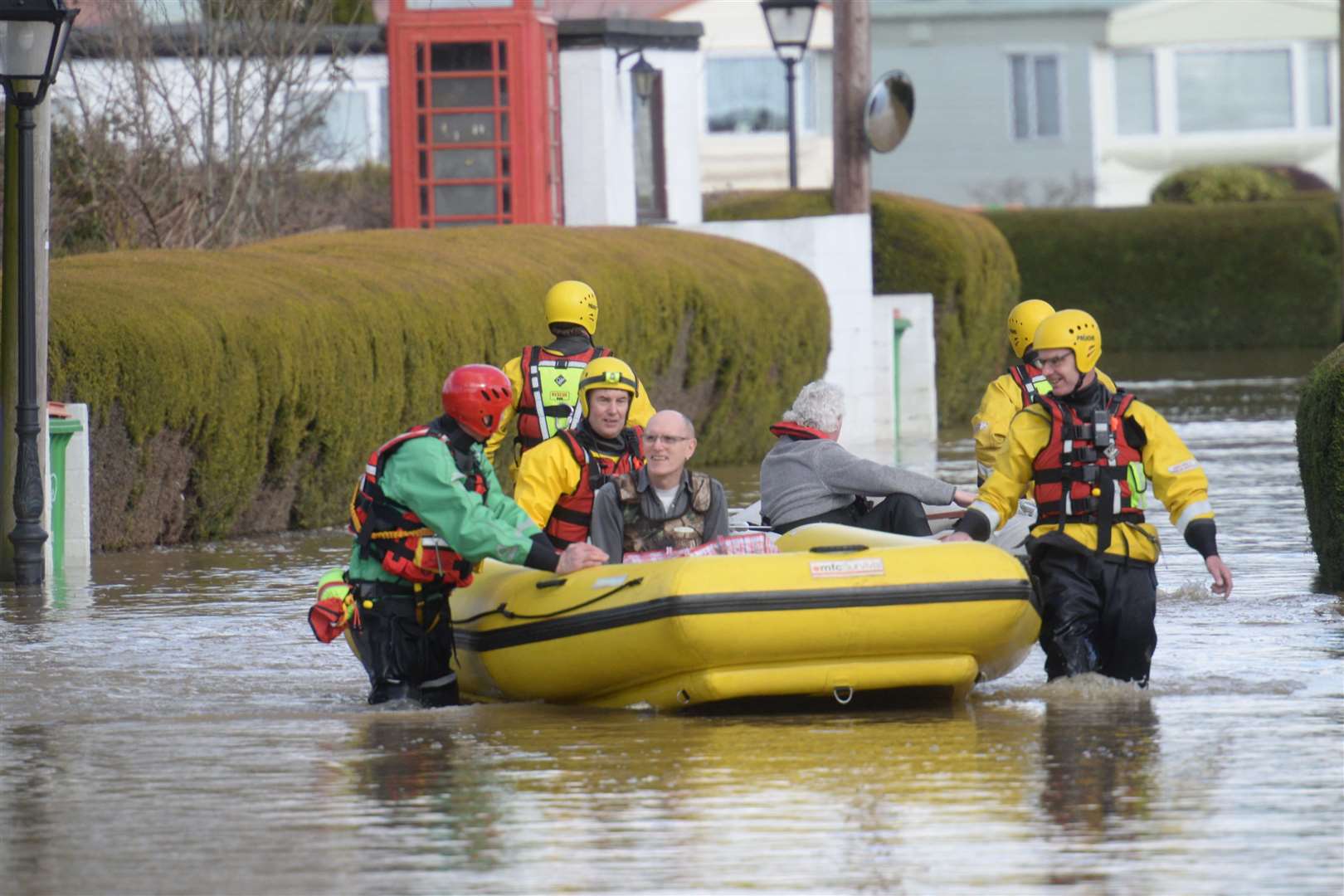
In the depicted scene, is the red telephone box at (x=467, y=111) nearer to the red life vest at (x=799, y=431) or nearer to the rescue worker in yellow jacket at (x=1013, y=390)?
the rescue worker in yellow jacket at (x=1013, y=390)

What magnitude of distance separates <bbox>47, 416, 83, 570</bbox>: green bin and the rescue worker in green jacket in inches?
180

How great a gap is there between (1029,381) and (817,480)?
7.10 feet

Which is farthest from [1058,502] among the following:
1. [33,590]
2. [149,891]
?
[33,590]

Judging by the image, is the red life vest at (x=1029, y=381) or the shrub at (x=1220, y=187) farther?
the shrub at (x=1220, y=187)

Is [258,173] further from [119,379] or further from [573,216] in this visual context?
[119,379]

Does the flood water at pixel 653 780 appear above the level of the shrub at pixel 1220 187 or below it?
below

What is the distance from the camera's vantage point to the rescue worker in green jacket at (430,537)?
933 cm

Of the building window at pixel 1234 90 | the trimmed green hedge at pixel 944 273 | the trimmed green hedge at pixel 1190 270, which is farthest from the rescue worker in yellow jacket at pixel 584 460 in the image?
the building window at pixel 1234 90

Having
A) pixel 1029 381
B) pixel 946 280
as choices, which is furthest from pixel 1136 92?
pixel 1029 381

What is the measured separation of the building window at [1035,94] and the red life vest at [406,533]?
4121cm

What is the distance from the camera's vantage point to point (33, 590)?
1331 centimetres

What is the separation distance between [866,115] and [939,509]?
12470mm

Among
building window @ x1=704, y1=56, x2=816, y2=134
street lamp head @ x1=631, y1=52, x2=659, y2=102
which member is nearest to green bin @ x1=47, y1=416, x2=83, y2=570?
street lamp head @ x1=631, y1=52, x2=659, y2=102

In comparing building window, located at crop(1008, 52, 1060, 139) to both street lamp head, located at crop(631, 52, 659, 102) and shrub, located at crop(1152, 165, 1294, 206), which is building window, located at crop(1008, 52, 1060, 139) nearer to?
shrub, located at crop(1152, 165, 1294, 206)
